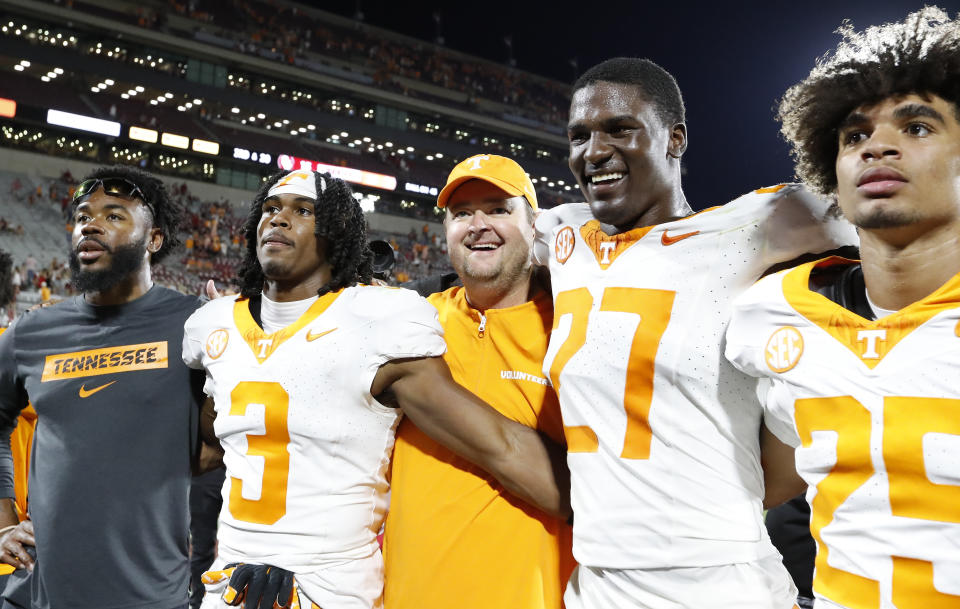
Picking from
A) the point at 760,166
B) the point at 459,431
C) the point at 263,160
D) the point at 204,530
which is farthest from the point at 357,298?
the point at 760,166

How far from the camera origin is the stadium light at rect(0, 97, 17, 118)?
2284 cm

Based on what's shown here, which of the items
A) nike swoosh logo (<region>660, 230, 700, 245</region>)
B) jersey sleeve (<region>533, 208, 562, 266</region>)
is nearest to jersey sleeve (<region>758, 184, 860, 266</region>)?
nike swoosh logo (<region>660, 230, 700, 245</region>)

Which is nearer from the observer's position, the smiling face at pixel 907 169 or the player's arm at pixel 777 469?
the smiling face at pixel 907 169

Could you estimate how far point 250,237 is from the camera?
292 centimetres

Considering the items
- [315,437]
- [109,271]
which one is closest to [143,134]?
[109,271]

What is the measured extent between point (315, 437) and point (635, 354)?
106cm

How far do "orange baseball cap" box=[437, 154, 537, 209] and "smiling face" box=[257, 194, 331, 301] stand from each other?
1.73ft

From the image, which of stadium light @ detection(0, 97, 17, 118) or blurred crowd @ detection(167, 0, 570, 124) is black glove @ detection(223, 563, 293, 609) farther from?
blurred crowd @ detection(167, 0, 570, 124)

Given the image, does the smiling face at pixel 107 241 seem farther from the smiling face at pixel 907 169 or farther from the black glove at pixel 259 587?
the smiling face at pixel 907 169

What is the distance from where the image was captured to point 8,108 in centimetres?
2291

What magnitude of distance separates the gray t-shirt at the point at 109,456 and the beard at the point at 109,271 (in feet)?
0.42

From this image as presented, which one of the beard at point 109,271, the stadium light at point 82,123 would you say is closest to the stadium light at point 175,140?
the stadium light at point 82,123

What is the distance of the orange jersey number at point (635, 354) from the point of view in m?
1.99

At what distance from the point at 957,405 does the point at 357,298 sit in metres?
1.78
